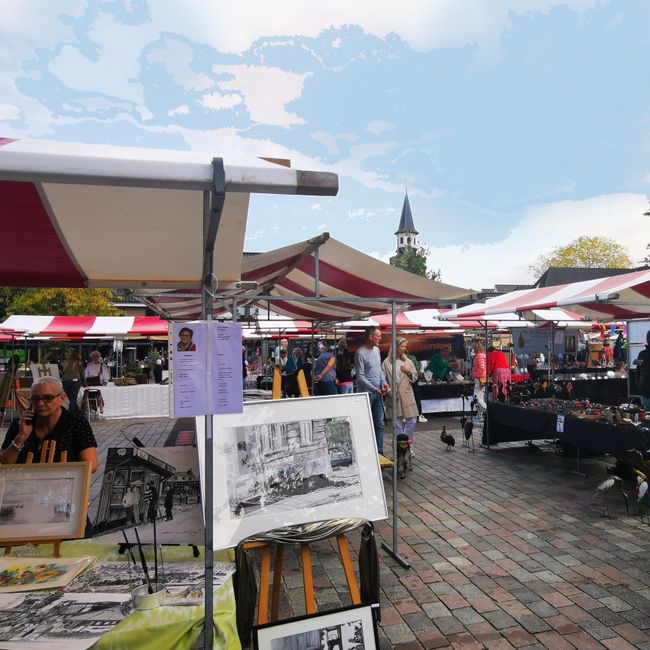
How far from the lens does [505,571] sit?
3.89 m

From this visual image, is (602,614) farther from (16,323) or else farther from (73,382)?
(16,323)

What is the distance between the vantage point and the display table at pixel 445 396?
41.0 feet

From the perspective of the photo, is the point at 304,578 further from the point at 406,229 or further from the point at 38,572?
→ the point at 406,229

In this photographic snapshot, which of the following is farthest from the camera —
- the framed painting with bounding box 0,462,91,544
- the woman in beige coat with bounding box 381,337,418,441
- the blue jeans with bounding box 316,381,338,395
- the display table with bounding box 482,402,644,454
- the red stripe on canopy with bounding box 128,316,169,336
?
the red stripe on canopy with bounding box 128,316,169,336

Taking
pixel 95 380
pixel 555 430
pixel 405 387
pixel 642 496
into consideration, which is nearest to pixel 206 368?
pixel 642 496

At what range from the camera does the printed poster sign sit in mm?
1828

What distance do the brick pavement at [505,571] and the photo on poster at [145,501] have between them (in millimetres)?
980

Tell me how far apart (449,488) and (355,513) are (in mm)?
3574

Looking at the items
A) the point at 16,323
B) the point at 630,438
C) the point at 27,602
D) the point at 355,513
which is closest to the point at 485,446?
the point at 630,438

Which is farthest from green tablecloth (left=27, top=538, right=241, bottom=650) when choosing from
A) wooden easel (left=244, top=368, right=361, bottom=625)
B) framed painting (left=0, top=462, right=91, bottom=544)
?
framed painting (left=0, top=462, right=91, bottom=544)

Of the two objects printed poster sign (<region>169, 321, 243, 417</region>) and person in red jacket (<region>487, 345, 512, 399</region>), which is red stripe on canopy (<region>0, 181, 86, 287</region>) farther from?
person in red jacket (<region>487, 345, 512, 399</region>)

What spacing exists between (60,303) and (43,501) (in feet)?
92.5

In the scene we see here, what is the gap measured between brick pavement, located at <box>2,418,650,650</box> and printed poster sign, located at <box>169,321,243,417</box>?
2.07 metres

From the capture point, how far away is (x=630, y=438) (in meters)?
5.50
